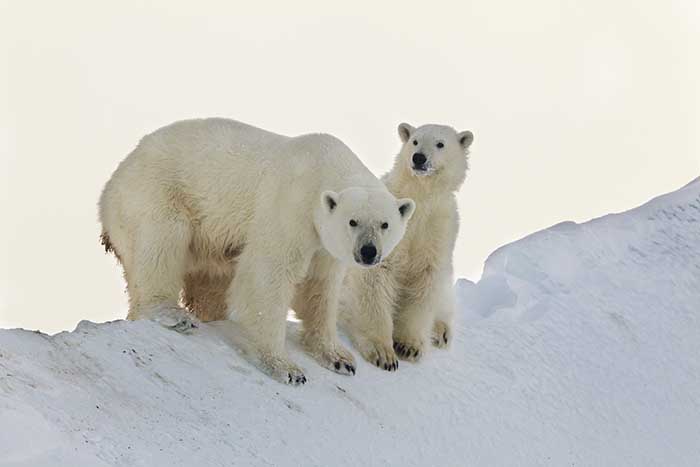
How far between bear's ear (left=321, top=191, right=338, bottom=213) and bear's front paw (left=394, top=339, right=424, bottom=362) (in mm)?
2124

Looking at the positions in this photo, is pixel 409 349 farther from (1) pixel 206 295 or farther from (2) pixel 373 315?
(1) pixel 206 295

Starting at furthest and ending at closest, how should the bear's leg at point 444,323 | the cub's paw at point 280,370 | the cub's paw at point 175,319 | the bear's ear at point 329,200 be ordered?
1. the bear's leg at point 444,323
2. the cub's paw at point 175,319
3. the cub's paw at point 280,370
4. the bear's ear at point 329,200

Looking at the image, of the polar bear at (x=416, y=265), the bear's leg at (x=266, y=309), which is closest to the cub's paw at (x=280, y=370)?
Answer: the bear's leg at (x=266, y=309)

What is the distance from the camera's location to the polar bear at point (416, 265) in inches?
388

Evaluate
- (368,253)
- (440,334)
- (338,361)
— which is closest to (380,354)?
(338,361)

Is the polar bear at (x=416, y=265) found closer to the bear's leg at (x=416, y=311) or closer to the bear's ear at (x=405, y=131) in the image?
the bear's leg at (x=416, y=311)

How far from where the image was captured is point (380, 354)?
974cm

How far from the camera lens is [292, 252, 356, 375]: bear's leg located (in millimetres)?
9055

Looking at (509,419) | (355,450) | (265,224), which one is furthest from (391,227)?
(509,419)

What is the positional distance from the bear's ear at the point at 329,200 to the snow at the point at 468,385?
1293 mm

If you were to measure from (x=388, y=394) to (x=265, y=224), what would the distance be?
1760mm

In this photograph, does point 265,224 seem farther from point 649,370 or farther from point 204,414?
point 649,370

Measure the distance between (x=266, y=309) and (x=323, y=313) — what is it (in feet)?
2.07

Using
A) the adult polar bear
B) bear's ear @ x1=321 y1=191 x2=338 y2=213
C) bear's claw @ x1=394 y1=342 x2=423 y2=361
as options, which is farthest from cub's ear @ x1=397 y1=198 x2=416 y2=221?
bear's claw @ x1=394 y1=342 x2=423 y2=361
